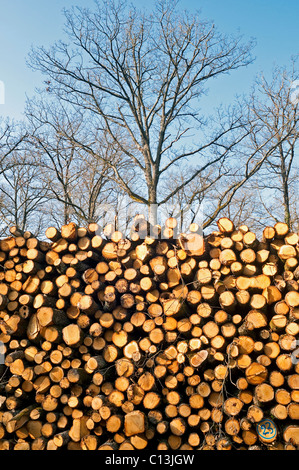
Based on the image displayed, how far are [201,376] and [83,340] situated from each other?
140cm

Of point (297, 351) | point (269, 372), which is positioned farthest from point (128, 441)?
point (297, 351)

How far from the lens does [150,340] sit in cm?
396

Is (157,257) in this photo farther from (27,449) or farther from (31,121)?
(31,121)

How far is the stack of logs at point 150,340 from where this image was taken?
362 centimetres

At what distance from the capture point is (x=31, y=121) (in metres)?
12.6

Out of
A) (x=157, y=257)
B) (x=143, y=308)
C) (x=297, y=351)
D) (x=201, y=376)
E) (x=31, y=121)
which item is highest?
(x=31, y=121)

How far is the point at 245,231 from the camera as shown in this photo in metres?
4.16

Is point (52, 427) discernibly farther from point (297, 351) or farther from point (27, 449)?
point (297, 351)

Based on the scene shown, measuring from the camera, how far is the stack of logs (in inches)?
142

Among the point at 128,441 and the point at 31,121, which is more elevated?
the point at 31,121

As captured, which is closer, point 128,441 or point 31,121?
point 128,441
